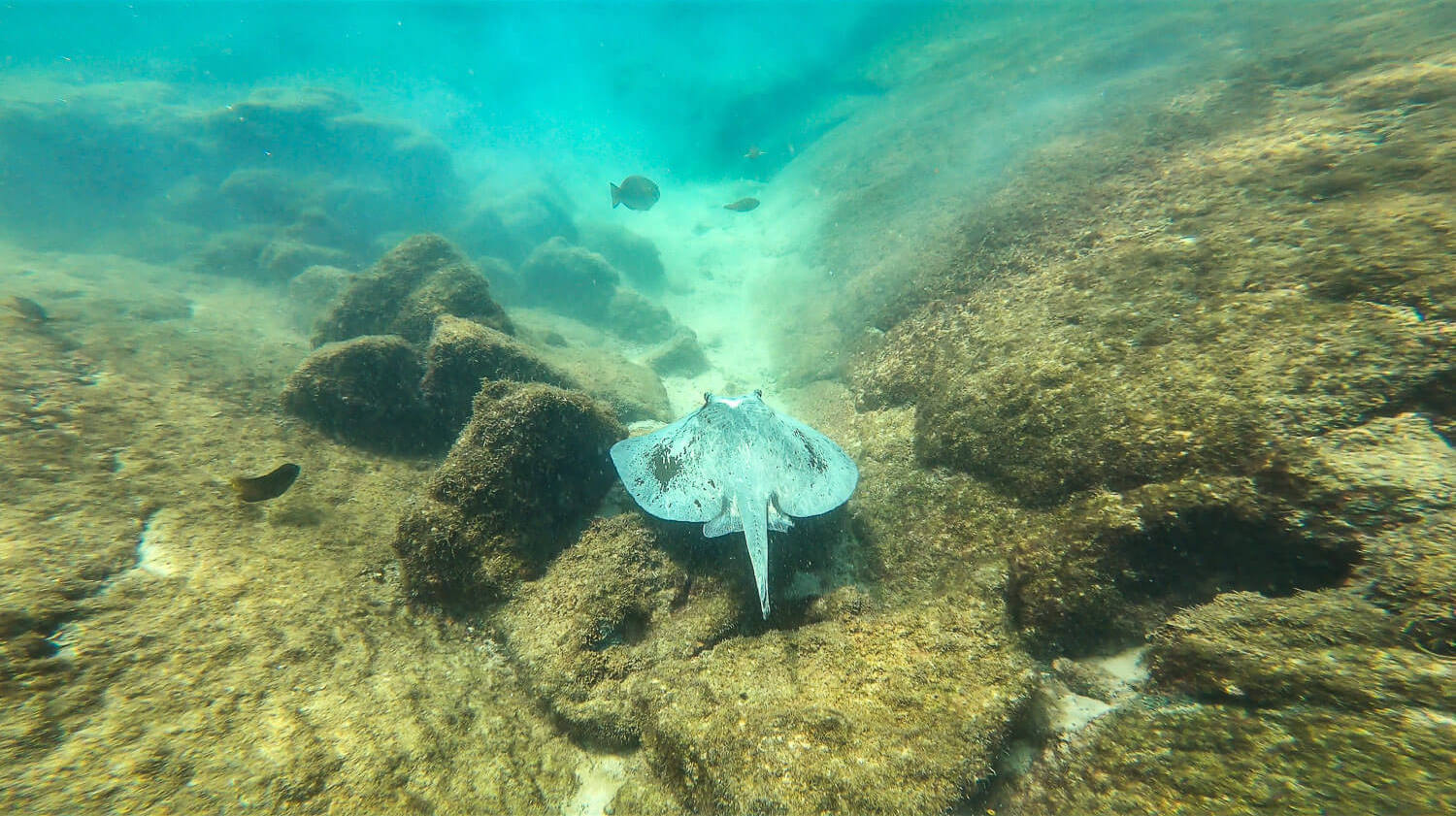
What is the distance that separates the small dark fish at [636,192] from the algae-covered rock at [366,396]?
27.5ft

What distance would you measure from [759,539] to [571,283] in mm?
14943

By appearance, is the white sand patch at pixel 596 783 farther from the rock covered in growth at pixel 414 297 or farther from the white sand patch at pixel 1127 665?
the rock covered in growth at pixel 414 297

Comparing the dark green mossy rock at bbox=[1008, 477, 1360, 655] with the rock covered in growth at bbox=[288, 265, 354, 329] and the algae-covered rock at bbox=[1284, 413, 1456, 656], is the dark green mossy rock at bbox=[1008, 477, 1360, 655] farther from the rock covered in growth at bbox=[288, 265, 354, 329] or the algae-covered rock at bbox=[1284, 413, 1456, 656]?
the rock covered in growth at bbox=[288, 265, 354, 329]

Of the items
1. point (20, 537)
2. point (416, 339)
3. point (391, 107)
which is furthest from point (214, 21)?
point (20, 537)

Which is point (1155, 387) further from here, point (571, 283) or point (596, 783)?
point (571, 283)

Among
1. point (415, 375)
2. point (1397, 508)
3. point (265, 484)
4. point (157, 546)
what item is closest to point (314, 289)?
point (415, 375)

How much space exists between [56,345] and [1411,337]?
12.4 m

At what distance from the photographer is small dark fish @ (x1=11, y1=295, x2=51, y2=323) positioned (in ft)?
18.8

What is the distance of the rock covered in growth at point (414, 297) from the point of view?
7.76 meters

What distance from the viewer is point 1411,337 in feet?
8.86

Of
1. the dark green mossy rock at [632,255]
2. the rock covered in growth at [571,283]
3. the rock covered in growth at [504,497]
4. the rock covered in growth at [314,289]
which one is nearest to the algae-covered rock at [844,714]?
the rock covered in growth at [504,497]

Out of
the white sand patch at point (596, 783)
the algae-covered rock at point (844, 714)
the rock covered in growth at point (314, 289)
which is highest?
the rock covered in growth at point (314, 289)

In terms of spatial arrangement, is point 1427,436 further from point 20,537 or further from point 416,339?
point 416,339

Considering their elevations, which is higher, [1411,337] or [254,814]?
[1411,337]
